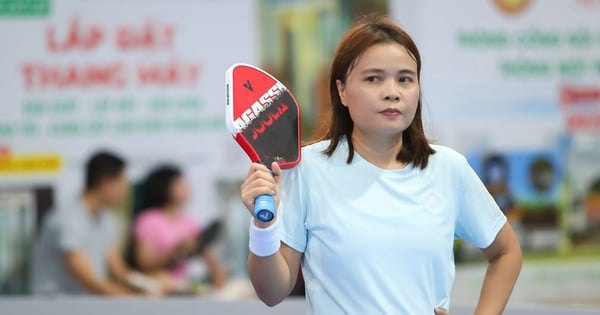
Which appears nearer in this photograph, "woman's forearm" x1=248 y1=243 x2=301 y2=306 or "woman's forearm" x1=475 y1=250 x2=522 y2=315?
"woman's forearm" x1=248 y1=243 x2=301 y2=306

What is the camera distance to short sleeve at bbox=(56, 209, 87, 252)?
4617mm

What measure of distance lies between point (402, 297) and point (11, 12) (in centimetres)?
345

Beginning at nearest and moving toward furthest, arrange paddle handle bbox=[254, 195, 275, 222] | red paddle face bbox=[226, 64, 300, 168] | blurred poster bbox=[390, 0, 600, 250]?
1. paddle handle bbox=[254, 195, 275, 222]
2. red paddle face bbox=[226, 64, 300, 168]
3. blurred poster bbox=[390, 0, 600, 250]

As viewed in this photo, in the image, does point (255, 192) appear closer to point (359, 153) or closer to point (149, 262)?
point (359, 153)

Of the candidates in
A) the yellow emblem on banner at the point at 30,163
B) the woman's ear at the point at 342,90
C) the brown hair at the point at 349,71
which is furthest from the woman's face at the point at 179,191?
the woman's ear at the point at 342,90

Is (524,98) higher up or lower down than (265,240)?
lower down

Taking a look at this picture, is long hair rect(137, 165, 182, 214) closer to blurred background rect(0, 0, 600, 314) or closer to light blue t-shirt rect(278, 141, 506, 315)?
blurred background rect(0, 0, 600, 314)

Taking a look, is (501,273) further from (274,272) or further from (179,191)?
(179,191)

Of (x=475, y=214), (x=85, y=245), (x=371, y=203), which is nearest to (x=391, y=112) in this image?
(x=371, y=203)

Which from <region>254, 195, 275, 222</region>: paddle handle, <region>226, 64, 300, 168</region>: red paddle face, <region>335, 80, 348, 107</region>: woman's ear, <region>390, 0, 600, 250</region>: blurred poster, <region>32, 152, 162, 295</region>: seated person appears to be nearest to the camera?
<region>254, 195, 275, 222</region>: paddle handle

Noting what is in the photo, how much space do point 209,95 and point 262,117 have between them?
2990 mm

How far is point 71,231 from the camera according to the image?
15.2 ft

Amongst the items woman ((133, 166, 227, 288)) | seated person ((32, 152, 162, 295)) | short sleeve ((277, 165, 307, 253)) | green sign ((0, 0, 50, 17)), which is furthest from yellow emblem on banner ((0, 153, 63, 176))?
short sleeve ((277, 165, 307, 253))

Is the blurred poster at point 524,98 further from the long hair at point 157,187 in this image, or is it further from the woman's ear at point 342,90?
the woman's ear at point 342,90
